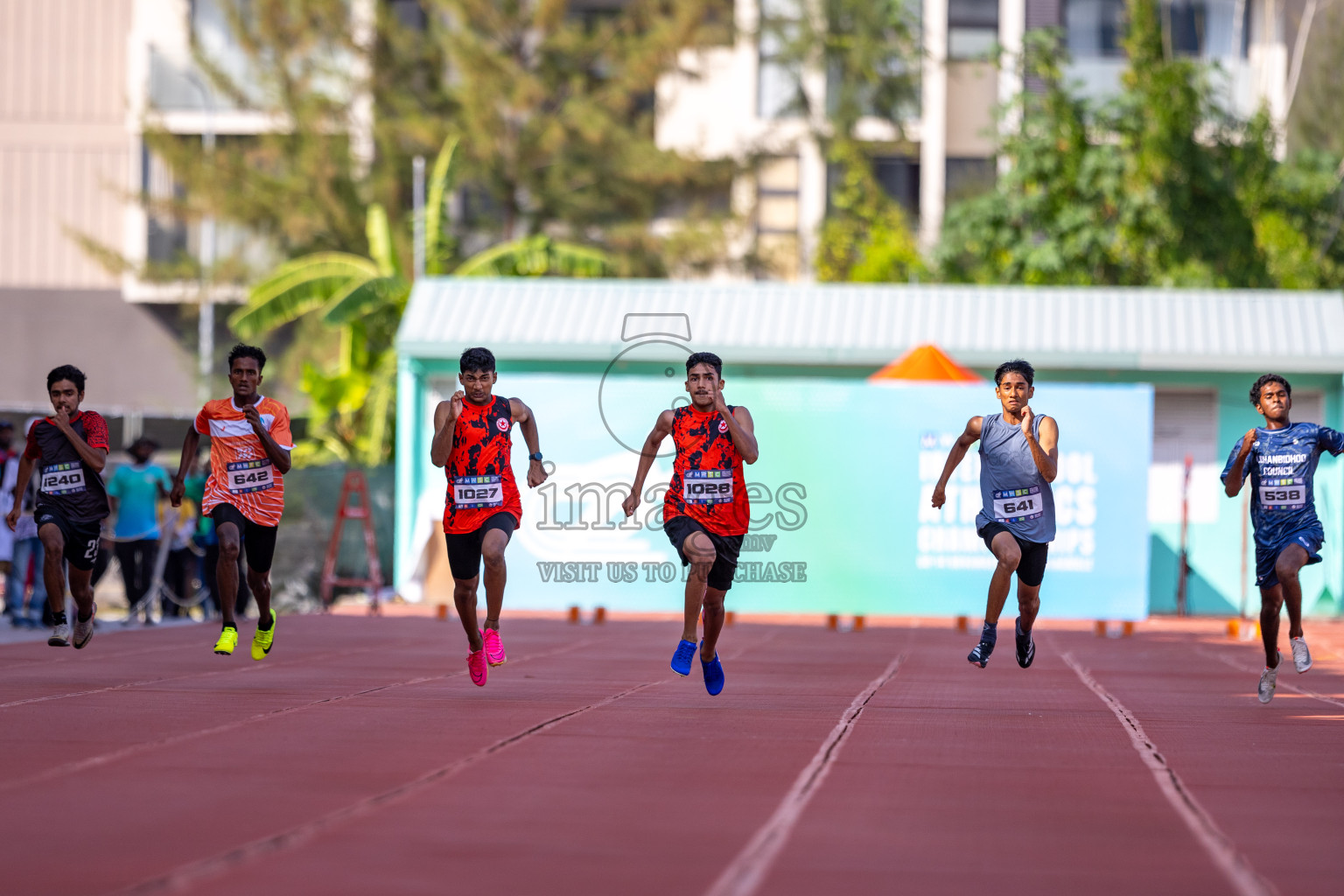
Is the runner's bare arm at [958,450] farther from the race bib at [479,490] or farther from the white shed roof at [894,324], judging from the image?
the white shed roof at [894,324]

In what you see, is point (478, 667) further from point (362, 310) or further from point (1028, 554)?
point (362, 310)

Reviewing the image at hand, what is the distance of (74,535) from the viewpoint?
12117mm

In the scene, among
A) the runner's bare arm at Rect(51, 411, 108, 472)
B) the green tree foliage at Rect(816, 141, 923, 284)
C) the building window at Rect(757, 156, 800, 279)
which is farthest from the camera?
the building window at Rect(757, 156, 800, 279)

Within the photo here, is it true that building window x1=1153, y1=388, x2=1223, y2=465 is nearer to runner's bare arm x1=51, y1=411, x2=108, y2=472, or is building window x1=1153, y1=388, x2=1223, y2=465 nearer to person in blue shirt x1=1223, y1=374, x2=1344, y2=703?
person in blue shirt x1=1223, y1=374, x2=1344, y2=703

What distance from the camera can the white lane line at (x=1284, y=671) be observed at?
11.5m

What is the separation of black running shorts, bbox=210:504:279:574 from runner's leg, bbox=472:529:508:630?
6.00 ft

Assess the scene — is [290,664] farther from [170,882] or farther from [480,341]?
[480,341]

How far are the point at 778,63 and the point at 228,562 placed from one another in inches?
1179

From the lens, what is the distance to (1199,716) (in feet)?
33.4

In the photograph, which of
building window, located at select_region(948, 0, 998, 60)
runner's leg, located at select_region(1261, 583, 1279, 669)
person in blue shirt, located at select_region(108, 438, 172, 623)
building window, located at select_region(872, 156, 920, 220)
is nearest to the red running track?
runner's leg, located at select_region(1261, 583, 1279, 669)

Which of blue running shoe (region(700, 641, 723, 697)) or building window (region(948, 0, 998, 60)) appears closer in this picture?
blue running shoe (region(700, 641, 723, 697))

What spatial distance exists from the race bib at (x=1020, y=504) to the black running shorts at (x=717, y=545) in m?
2.16

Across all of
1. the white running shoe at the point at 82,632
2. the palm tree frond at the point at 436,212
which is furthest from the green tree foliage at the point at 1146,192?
the white running shoe at the point at 82,632

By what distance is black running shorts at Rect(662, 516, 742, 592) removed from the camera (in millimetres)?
10039
